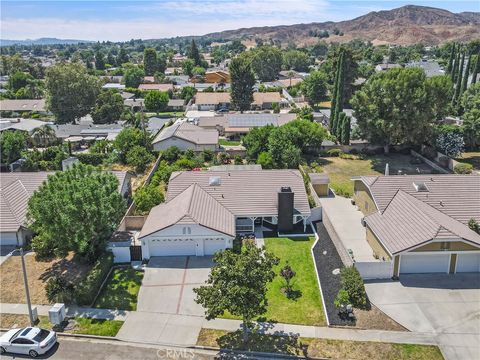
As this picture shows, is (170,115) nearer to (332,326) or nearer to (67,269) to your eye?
(67,269)

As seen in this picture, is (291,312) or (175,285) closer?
(291,312)

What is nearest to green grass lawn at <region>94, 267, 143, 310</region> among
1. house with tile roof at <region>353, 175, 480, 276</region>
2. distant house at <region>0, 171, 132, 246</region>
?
distant house at <region>0, 171, 132, 246</region>

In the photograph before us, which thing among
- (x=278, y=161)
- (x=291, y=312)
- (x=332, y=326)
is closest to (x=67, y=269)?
(x=291, y=312)

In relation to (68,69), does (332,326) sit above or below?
below

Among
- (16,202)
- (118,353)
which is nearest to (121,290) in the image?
(118,353)

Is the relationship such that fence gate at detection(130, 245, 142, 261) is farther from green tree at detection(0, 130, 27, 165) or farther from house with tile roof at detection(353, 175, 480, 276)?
green tree at detection(0, 130, 27, 165)

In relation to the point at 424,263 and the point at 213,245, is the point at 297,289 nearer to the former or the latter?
the point at 213,245
